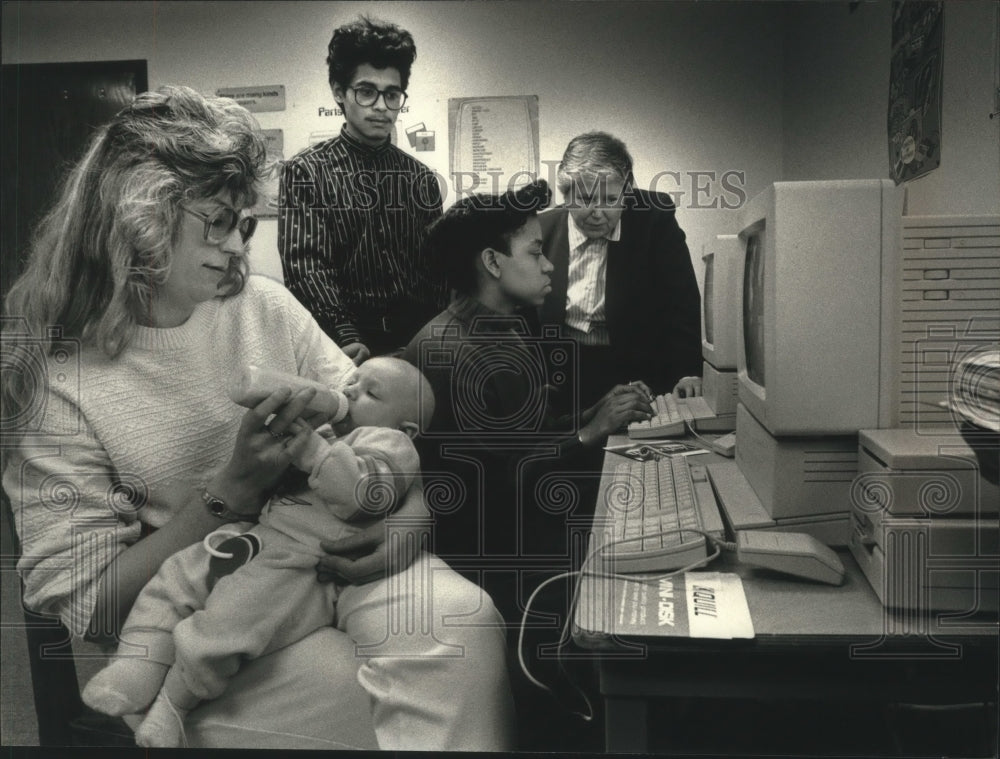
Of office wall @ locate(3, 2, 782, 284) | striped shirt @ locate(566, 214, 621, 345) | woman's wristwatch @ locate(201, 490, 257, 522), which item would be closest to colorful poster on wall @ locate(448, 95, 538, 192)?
office wall @ locate(3, 2, 782, 284)

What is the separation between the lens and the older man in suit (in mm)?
1440

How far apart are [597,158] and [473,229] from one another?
0.79 feet

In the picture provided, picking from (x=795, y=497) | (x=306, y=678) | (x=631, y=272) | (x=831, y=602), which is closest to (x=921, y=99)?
(x=631, y=272)

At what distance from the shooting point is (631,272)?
146 centimetres

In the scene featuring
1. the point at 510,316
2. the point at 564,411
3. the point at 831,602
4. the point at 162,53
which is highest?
the point at 162,53

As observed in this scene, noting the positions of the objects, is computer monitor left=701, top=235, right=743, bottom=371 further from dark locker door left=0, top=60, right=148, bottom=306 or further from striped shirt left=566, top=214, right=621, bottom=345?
dark locker door left=0, top=60, right=148, bottom=306

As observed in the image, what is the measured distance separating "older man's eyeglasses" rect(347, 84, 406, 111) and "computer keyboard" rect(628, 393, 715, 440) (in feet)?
2.20

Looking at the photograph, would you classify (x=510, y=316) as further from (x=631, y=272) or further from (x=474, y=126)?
(x=474, y=126)

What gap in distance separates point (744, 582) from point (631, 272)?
0.54 m

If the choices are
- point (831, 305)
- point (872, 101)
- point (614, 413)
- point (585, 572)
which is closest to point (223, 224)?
point (614, 413)

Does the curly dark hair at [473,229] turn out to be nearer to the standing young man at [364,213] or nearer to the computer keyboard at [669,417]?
the standing young man at [364,213]

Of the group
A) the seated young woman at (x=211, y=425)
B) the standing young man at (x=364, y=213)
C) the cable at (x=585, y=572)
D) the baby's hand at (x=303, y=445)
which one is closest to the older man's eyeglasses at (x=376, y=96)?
the standing young man at (x=364, y=213)

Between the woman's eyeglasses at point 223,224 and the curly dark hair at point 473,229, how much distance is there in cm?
31

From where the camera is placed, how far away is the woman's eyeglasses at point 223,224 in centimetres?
145
